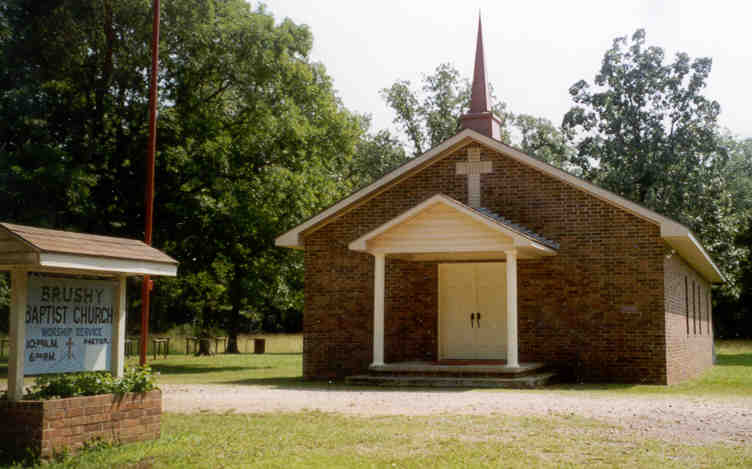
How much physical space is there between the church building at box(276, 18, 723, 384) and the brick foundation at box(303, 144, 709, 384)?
0.03m

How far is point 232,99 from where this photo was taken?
28062 millimetres

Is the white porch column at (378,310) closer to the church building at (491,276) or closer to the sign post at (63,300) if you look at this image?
the church building at (491,276)

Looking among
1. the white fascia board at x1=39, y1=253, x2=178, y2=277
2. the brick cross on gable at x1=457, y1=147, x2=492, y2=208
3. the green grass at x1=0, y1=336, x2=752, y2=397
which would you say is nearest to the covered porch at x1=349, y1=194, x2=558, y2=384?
the brick cross on gable at x1=457, y1=147, x2=492, y2=208

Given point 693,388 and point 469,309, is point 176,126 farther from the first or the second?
point 693,388

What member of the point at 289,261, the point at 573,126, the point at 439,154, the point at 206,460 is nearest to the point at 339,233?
the point at 439,154

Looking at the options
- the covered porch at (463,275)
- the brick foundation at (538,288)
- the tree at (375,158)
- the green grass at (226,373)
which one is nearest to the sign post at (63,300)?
the green grass at (226,373)

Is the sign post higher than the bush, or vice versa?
the sign post

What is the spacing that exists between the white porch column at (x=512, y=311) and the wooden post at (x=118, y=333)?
9521 millimetres

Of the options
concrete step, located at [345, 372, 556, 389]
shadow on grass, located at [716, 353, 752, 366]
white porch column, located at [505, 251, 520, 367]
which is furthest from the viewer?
shadow on grass, located at [716, 353, 752, 366]

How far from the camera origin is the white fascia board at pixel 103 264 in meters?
8.75

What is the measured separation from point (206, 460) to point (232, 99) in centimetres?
2091

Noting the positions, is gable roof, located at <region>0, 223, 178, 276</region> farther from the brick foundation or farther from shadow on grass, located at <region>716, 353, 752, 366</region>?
shadow on grass, located at <region>716, 353, 752, 366</region>

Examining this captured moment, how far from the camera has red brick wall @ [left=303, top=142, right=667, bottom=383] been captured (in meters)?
18.4

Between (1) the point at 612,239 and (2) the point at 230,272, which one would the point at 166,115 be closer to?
(2) the point at 230,272
